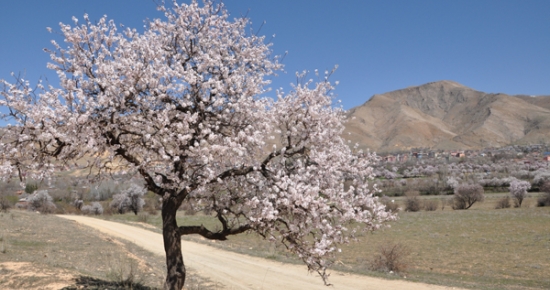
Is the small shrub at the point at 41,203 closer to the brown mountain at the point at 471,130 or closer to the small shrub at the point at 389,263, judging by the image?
the small shrub at the point at 389,263

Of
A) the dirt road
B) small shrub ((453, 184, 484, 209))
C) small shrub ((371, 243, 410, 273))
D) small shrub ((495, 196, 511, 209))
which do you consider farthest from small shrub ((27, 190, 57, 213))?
small shrub ((495, 196, 511, 209))

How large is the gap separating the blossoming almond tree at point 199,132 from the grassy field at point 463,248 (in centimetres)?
482

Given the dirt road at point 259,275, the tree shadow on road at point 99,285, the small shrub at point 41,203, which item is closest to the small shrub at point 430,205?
the dirt road at point 259,275

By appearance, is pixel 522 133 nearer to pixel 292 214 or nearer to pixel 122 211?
pixel 122 211

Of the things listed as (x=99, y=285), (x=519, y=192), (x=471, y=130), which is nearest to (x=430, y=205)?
(x=519, y=192)

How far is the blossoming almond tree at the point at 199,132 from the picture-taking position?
22.8 feet

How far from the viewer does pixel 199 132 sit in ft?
25.1

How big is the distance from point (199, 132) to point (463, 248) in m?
24.8

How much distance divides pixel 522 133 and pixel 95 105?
611 ft

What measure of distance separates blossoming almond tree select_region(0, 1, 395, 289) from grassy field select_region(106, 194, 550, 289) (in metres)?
4.82

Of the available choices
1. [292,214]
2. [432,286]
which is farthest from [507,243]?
[292,214]

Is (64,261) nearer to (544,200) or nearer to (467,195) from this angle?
(467,195)

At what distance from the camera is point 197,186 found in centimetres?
785

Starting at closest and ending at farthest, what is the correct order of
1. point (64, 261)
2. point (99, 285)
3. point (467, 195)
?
point (99, 285), point (64, 261), point (467, 195)
